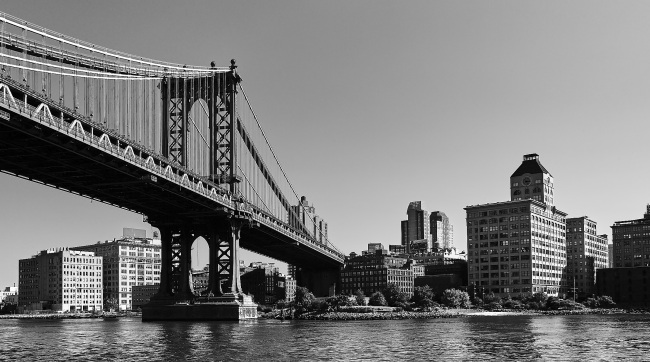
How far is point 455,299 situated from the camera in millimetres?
173750

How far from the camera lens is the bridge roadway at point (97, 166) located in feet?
225

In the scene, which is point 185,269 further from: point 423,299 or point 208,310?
point 423,299

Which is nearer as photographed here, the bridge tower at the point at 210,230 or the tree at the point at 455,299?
the bridge tower at the point at 210,230

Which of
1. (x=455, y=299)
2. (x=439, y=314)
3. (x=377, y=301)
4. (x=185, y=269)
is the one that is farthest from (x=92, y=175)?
(x=455, y=299)

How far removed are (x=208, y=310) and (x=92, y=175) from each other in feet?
112

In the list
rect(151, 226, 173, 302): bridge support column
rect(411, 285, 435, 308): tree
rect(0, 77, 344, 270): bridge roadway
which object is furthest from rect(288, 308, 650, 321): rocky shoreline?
rect(151, 226, 173, 302): bridge support column

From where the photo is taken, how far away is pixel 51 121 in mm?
69625

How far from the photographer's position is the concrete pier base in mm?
115250

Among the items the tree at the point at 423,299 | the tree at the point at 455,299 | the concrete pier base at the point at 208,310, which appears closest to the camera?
the concrete pier base at the point at 208,310

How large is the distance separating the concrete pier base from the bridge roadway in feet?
37.3

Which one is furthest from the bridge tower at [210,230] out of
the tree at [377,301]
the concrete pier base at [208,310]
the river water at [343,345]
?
the tree at [377,301]

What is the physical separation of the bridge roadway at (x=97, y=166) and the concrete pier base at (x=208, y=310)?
11369 mm

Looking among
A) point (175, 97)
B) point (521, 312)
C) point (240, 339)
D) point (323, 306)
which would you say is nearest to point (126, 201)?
point (175, 97)

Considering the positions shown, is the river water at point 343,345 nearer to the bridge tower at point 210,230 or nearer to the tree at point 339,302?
the bridge tower at point 210,230
